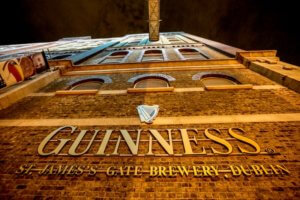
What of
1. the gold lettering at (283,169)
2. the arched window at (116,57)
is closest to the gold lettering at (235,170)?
the gold lettering at (283,169)

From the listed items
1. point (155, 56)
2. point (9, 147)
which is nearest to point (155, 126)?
point (9, 147)

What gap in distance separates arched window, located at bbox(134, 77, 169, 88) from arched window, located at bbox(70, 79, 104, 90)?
1853 mm

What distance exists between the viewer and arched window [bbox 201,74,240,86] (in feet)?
23.5

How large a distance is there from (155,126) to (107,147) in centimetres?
142

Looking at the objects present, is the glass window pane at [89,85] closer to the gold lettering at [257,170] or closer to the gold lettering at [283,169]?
the gold lettering at [257,170]

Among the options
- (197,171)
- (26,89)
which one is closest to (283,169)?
(197,171)

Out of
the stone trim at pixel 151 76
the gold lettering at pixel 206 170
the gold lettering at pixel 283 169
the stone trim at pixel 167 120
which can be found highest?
the stone trim at pixel 151 76

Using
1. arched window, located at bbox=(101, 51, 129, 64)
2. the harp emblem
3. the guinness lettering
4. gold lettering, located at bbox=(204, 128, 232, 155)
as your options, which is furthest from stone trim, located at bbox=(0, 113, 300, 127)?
arched window, located at bbox=(101, 51, 129, 64)

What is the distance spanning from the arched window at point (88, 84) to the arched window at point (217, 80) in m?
4.86

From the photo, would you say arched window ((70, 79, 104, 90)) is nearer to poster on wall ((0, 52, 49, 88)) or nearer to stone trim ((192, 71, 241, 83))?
poster on wall ((0, 52, 49, 88))

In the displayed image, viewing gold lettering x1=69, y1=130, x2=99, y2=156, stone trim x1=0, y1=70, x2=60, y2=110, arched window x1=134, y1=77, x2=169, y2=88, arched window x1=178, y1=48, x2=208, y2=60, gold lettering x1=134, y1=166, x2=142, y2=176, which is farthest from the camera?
arched window x1=178, y1=48, x2=208, y2=60

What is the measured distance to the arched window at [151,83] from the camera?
7.25 m

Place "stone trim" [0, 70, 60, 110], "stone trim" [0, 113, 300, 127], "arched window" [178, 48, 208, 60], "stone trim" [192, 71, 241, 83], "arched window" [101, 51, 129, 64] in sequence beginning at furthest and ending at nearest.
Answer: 1. "arched window" [101, 51, 129, 64]
2. "arched window" [178, 48, 208, 60]
3. "stone trim" [192, 71, 241, 83]
4. "stone trim" [0, 70, 60, 110]
5. "stone trim" [0, 113, 300, 127]

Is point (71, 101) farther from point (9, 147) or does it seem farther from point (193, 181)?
point (193, 181)
